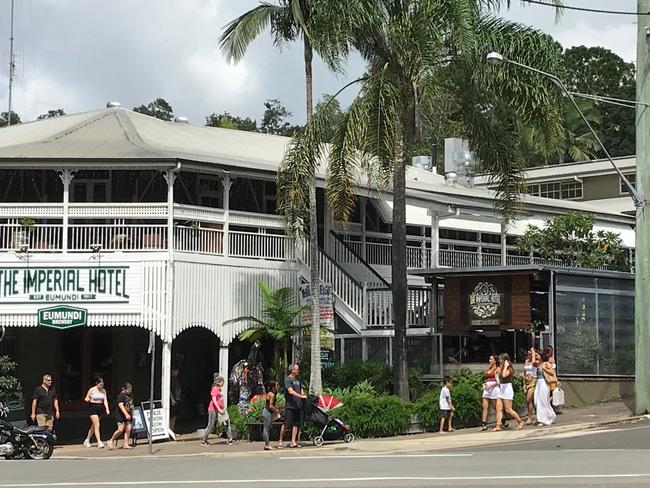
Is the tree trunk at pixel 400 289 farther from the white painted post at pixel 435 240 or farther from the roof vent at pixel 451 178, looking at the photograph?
the roof vent at pixel 451 178

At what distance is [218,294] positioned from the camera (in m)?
26.9

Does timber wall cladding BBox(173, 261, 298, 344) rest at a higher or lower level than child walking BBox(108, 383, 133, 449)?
higher

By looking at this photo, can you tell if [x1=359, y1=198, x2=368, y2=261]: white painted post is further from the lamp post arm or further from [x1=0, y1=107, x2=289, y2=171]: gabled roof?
the lamp post arm

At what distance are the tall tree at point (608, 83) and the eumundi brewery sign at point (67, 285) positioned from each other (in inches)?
2100

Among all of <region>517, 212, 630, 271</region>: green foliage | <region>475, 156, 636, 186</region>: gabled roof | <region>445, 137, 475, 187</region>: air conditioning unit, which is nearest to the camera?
<region>517, 212, 630, 271</region>: green foliage

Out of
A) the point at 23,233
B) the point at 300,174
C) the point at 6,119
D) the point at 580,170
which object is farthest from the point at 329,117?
the point at 6,119

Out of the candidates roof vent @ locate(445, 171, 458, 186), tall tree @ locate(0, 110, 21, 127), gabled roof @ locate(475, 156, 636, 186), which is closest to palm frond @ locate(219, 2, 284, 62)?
roof vent @ locate(445, 171, 458, 186)

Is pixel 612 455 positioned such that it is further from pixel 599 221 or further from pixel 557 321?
pixel 599 221

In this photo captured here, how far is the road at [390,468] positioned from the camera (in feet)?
46.8

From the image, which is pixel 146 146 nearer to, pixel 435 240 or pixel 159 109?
pixel 435 240

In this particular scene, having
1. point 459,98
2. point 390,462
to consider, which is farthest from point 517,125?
point 390,462

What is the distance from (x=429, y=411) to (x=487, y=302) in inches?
159

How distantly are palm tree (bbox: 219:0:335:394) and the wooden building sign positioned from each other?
3713 mm

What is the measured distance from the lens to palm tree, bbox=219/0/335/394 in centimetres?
2503
